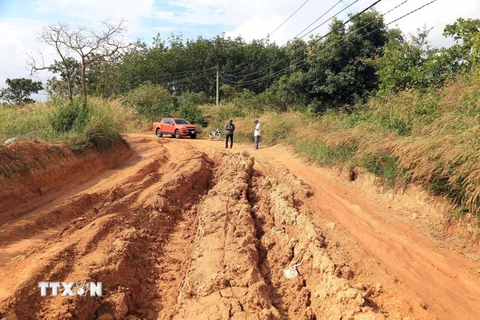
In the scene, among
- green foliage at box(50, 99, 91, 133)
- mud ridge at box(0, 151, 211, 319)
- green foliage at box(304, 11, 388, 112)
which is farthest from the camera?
green foliage at box(304, 11, 388, 112)

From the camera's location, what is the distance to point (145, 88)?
112 ft

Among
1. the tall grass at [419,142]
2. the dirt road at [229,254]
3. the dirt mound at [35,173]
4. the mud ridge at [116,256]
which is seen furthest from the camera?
the dirt mound at [35,173]

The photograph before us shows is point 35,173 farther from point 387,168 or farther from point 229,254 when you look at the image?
point 387,168

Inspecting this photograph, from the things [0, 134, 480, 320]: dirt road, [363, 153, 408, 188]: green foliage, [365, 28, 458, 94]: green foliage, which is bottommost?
[0, 134, 480, 320]: dirt road

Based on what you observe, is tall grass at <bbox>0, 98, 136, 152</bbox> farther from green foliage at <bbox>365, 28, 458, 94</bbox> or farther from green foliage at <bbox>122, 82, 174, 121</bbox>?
green foliage at <bbox>122, 82, 174, 121</bbox>

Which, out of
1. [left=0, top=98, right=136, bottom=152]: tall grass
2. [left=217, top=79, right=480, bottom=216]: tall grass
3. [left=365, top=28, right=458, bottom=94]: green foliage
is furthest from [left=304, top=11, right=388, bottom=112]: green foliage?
[left=0, top=98, right=136, bottom=152]: tall grass

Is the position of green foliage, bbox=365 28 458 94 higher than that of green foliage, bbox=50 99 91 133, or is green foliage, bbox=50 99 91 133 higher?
green foliage, bbox=365 28 458 94

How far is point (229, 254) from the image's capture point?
18.0 feet

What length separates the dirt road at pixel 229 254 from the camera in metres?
4.46

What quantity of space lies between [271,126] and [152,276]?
15339mm

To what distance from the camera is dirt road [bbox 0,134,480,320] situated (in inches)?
175

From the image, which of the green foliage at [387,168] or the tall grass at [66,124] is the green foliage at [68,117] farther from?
the green foliage at [387,168]

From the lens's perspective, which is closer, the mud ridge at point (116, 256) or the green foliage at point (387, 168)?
the mud ridge at point (116, 256)

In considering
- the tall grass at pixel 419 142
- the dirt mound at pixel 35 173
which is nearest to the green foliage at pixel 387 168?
the tall grass at pixel 419 142
